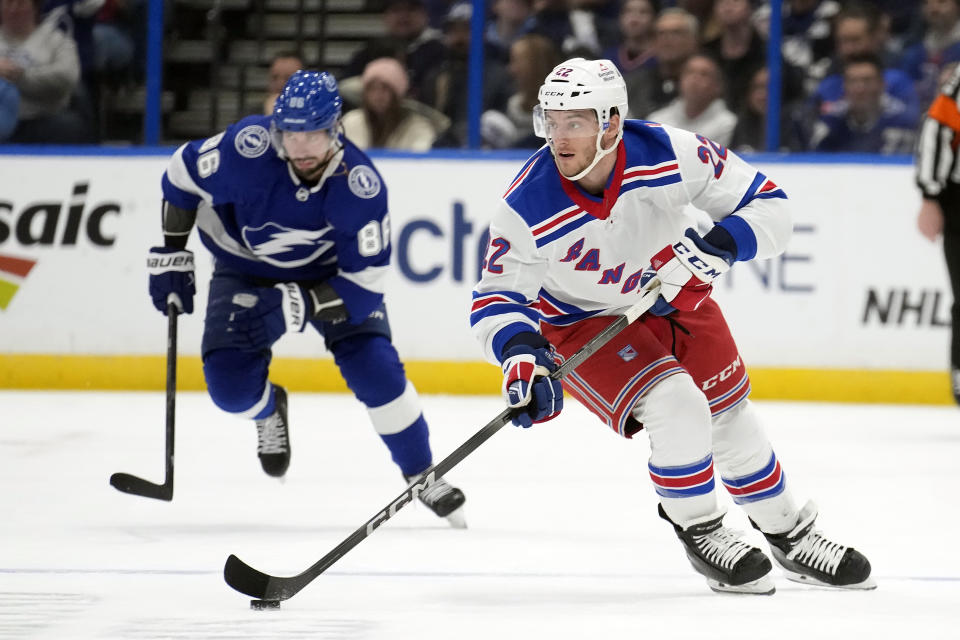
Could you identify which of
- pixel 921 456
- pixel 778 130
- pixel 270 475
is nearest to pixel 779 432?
pixel 921 456

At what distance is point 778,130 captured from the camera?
6.31m

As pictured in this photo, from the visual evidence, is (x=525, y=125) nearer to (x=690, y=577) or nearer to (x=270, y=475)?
(x=270, y=475)

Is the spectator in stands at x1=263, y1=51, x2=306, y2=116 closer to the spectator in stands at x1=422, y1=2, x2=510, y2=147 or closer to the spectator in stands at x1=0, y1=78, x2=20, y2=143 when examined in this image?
the spectator in stands at x1=422, y1=2, x2=510, y2=147

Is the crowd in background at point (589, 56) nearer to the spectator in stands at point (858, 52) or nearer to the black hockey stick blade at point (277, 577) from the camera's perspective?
the spectator in stands at point (858, 52)

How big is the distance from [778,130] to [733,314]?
850 millimetres

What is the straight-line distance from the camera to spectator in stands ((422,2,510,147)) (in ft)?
20.9

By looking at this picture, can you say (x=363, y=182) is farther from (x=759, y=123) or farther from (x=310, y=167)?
(x=759, y=123)

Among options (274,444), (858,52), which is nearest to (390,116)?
(858,52)

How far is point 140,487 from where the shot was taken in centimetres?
374

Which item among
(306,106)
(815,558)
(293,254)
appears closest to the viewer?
(815,558)

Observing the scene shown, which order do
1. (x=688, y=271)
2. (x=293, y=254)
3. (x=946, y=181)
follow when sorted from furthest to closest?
1. (x=946, y=181)
2. (x=293, y=254)
3. (x=688, y=271)

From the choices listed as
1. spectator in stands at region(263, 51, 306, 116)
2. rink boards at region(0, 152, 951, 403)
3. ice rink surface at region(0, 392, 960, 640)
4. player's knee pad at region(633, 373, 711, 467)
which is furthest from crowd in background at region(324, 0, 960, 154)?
player's knee pad at region(633, 373, 711, 467)

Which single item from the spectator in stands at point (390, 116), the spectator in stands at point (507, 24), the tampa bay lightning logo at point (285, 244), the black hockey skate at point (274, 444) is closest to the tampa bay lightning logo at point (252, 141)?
the tampa bay lightning logo at point (285, 244)

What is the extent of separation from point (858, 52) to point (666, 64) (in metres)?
0.82
